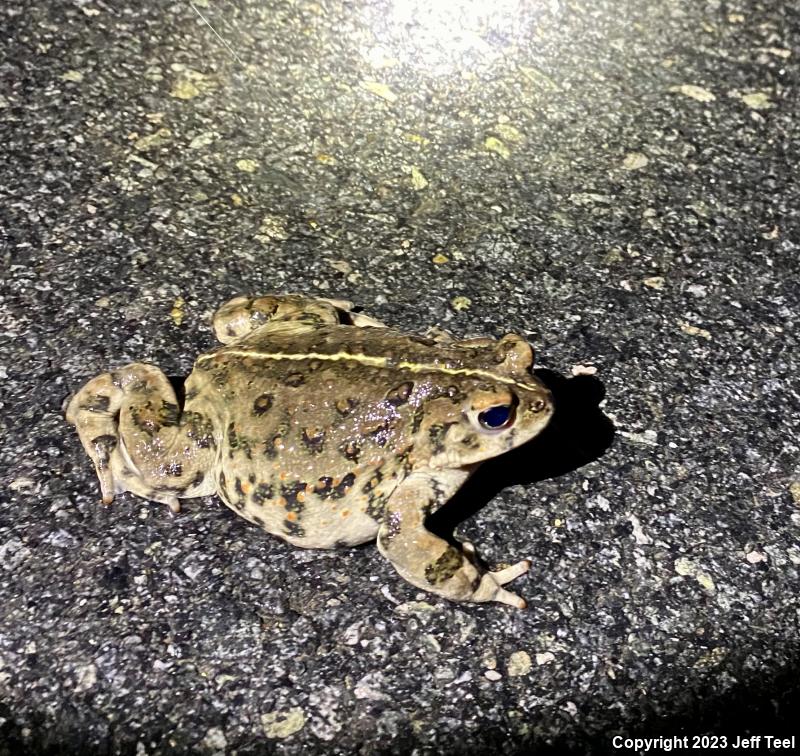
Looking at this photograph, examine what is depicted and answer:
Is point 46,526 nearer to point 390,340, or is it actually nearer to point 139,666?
point 139,666

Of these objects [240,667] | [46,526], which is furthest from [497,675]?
[46,526]

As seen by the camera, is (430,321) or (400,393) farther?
(430,321)

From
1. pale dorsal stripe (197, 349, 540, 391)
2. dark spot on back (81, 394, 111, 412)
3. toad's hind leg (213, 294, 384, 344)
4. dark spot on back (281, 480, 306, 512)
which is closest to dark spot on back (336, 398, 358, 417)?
pale dorsal stripe (197, 349, 540, 391)

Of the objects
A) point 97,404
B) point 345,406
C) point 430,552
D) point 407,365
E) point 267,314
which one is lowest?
point 97,404

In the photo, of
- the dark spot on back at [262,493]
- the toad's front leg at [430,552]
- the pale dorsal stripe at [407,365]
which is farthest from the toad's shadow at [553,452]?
the dark spot on back at [262,493]

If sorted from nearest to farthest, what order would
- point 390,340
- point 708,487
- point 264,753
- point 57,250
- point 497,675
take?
point 264,753 → point 497,675 → point 390,340 → point 708,487 → point 57,250

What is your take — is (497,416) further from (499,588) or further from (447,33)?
(447,33)

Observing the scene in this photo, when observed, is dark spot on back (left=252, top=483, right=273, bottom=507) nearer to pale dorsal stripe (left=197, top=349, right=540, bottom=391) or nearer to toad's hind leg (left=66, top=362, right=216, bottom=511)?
toad's hind leg (left=66, top=362, right=216, bottom=511)

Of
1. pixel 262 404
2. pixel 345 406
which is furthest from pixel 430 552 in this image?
pixel 262 404
